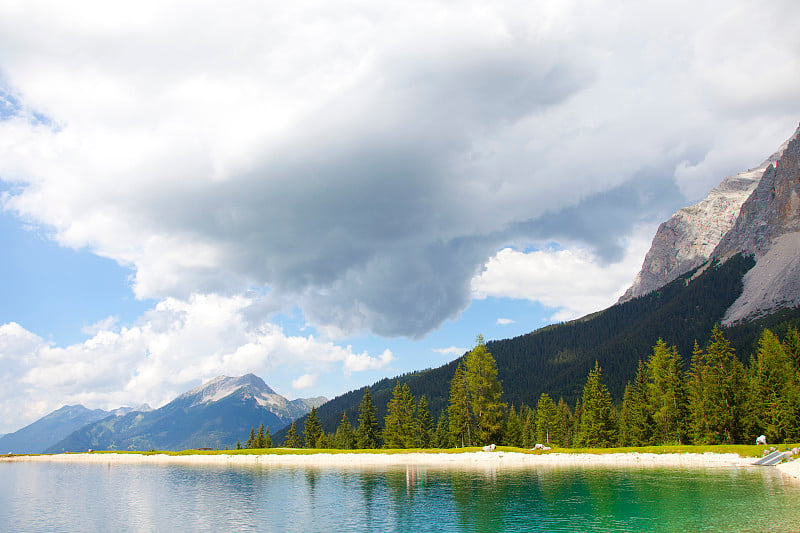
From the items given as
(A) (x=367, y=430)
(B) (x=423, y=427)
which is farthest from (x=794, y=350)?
(A) (x=367, y=430)


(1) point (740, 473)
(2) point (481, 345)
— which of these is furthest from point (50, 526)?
(2) point (481, 345)

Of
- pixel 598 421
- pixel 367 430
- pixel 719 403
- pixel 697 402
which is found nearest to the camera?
pixel 719 403

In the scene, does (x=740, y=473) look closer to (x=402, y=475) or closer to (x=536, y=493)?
(x=536, y=493)

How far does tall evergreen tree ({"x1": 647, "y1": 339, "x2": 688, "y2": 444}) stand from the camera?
88938mm

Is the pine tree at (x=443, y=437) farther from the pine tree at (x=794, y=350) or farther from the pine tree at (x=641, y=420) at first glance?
the pine tree at (x=794, y=350)

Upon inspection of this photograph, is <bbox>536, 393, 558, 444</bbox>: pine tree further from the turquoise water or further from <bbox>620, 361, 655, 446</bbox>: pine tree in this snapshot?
the turquoise water

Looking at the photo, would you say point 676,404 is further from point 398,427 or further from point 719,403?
point 398,427

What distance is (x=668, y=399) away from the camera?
90188 mm

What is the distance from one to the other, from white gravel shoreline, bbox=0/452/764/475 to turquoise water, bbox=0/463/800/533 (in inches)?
471

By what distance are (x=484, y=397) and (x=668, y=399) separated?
3300 centimetres

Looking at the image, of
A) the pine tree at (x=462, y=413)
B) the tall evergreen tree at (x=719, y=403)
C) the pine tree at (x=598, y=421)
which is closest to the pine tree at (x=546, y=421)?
the pine tree at (x=598, y=421)

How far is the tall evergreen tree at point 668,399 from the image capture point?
88938 millimetres

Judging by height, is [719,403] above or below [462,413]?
above

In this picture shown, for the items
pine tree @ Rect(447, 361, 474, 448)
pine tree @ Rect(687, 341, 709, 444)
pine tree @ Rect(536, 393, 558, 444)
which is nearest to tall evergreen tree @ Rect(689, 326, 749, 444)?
pine tree @ Rect(687, 341, 709, 444)
